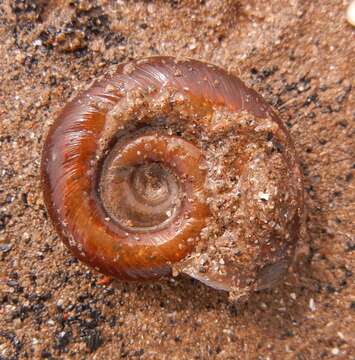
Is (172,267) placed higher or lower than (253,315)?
higher

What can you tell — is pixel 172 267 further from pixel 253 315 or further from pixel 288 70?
pixel 288 70

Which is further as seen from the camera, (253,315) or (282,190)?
(253,315)

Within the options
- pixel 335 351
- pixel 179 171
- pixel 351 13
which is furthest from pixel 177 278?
pixel 351 13

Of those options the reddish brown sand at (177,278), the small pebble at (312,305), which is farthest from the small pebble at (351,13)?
the small pebble at (312,305)

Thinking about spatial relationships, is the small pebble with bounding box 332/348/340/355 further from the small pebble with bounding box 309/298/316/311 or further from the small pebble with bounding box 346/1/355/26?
the small pebble with bounding box 346/1/355/26

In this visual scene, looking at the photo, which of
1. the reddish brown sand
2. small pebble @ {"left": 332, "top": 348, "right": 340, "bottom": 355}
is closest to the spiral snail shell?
the reddish brown sand

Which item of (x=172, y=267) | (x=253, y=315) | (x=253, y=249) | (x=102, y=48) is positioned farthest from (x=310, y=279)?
(x=102, y=48)
